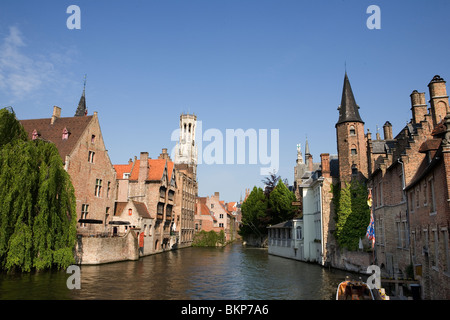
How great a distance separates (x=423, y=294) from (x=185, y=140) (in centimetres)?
11238

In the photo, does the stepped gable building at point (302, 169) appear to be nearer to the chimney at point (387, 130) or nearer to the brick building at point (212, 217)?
the chimney at point (387, 130)

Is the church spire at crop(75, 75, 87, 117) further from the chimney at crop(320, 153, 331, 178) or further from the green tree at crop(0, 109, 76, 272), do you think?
the chimney at crop(320, 153, 331, 178)

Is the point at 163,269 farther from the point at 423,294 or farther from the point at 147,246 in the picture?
the point at 423,294

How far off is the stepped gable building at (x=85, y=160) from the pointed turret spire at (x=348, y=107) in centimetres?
2904

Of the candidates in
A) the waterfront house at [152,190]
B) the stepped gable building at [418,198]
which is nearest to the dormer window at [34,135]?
the waterfront house at [152,190]

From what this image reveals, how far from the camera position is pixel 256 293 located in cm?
2111

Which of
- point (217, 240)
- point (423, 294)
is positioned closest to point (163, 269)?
point (423, 294)

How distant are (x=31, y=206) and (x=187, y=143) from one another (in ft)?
334

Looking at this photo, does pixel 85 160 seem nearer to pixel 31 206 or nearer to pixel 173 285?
pixel 31 206

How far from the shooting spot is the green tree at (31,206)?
74.1ft

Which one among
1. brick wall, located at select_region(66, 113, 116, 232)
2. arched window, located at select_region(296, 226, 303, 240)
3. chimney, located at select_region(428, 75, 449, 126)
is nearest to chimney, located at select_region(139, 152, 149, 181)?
brick wall, located at select_region(66, 113, 116, 232)

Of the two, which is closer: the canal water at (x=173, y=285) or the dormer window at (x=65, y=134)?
the canal water at (x=173, y=285)

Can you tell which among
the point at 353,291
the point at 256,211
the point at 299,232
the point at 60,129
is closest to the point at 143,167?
the point at 60,129
